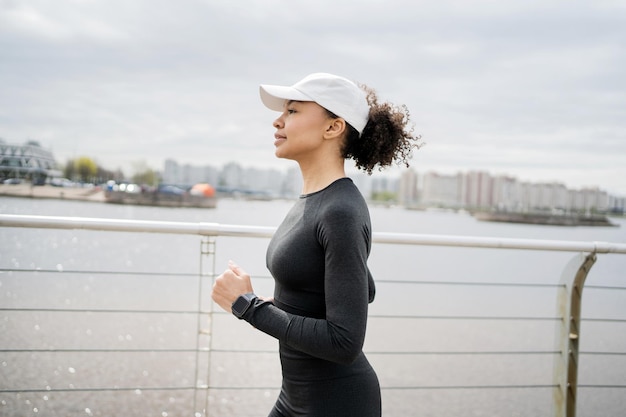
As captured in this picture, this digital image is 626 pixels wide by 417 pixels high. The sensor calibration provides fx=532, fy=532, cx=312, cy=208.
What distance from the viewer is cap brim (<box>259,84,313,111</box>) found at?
1.27 meters

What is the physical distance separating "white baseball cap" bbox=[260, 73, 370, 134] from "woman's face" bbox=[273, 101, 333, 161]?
0.02 m

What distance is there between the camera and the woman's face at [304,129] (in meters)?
1.28

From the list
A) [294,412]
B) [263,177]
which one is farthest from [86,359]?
[263,177]

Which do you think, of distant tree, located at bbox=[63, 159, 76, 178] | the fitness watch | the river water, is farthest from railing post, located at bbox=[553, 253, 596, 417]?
distant tree, located at bbox=[63, 159, 76, 178]

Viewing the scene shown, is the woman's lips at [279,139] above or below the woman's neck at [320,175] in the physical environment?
above

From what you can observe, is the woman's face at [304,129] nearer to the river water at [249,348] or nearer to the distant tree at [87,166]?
the river water at [249,348]

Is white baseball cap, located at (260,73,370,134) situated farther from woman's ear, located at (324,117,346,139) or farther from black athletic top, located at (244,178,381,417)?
black athletic top, located at (244,178,381,417)

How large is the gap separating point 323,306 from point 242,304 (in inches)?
7.3

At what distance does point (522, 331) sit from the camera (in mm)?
13008

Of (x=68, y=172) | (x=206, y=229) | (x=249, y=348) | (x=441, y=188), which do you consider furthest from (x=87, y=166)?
(x=441, y=188)

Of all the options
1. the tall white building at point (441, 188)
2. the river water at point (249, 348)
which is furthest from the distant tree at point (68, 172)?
the tall white building at point (441, 188)

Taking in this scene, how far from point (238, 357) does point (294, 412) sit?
25.7 ft

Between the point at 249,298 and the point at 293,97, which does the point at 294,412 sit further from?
the point at 293,97

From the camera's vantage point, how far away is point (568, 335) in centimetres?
245
